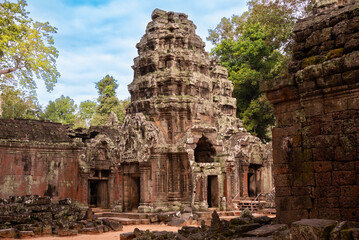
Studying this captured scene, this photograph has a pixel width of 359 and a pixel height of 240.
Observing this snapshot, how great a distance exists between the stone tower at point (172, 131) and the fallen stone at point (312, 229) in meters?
11.8

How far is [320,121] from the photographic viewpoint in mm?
6281

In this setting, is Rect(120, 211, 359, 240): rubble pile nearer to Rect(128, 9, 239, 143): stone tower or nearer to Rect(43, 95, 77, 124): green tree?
Rect(128, 9, 239, 143): stone tower

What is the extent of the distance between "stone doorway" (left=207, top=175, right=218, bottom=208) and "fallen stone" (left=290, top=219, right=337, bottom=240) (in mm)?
13340

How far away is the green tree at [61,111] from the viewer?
4667 cm

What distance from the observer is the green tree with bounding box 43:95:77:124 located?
4667cm

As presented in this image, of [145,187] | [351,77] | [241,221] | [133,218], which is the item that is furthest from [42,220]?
[351,77]

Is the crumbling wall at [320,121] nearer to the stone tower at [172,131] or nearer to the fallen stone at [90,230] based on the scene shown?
the fallen stone at [90,230]

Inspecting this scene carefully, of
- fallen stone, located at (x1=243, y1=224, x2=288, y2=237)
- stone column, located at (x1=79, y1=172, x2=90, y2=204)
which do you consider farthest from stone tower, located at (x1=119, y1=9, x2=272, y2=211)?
fallen stone, located at (x1=243, y1=224, x2=288, y2=237)

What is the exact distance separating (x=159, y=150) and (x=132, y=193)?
106 inches

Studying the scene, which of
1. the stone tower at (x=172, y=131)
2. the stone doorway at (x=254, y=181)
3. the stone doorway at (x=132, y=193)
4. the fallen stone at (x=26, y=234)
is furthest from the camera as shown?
the stone doorway at (x=254, y=181)

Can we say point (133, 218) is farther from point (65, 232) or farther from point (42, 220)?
point (42, 220)

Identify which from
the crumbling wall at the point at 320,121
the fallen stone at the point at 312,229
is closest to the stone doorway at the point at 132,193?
the crumbling wall at the point at 320,121

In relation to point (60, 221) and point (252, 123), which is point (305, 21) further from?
point (252, 123)

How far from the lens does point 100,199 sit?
80.7 ft
